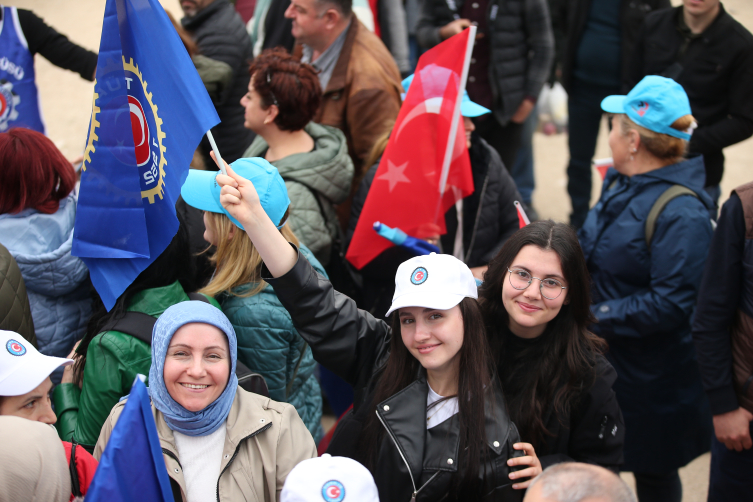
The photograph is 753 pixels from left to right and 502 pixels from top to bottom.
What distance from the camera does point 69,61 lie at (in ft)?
15.0

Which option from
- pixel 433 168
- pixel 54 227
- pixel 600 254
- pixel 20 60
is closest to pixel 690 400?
pixel 600 254

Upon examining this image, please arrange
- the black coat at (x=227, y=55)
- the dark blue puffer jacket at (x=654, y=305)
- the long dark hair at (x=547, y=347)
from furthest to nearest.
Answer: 1. the black coat at (x=227, y=55)
2. the dark blue puffer jacket at (x=654, y=305)
3. the long dark hair at (x=547, y=347)

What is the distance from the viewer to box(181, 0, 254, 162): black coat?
470 cm

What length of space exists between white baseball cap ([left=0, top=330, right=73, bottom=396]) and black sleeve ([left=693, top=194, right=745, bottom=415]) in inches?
92.8

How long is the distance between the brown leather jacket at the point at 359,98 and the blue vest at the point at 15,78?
180cm

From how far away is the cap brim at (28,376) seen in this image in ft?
6.51

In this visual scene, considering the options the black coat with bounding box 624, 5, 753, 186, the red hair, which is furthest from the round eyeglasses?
the black coat with bounding box 624, 5, 753, 186

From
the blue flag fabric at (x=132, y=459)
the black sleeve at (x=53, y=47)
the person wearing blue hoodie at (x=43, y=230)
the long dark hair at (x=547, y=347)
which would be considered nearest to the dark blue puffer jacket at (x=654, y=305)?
the long dark hair at (x=547, y=347)

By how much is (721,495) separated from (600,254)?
1115 millimetres

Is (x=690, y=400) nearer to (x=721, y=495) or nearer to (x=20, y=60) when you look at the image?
(x=721, y=495)

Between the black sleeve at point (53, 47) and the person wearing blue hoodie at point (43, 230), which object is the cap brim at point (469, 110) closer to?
the person wearing blue hoodie at point (43, 230)

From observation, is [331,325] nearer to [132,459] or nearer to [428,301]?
[428,301]

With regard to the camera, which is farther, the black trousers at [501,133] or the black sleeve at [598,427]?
the black trousers at [501,133]

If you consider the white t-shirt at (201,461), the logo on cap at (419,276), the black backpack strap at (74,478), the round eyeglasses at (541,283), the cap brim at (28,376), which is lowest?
the white t-shirt at (201,461)
